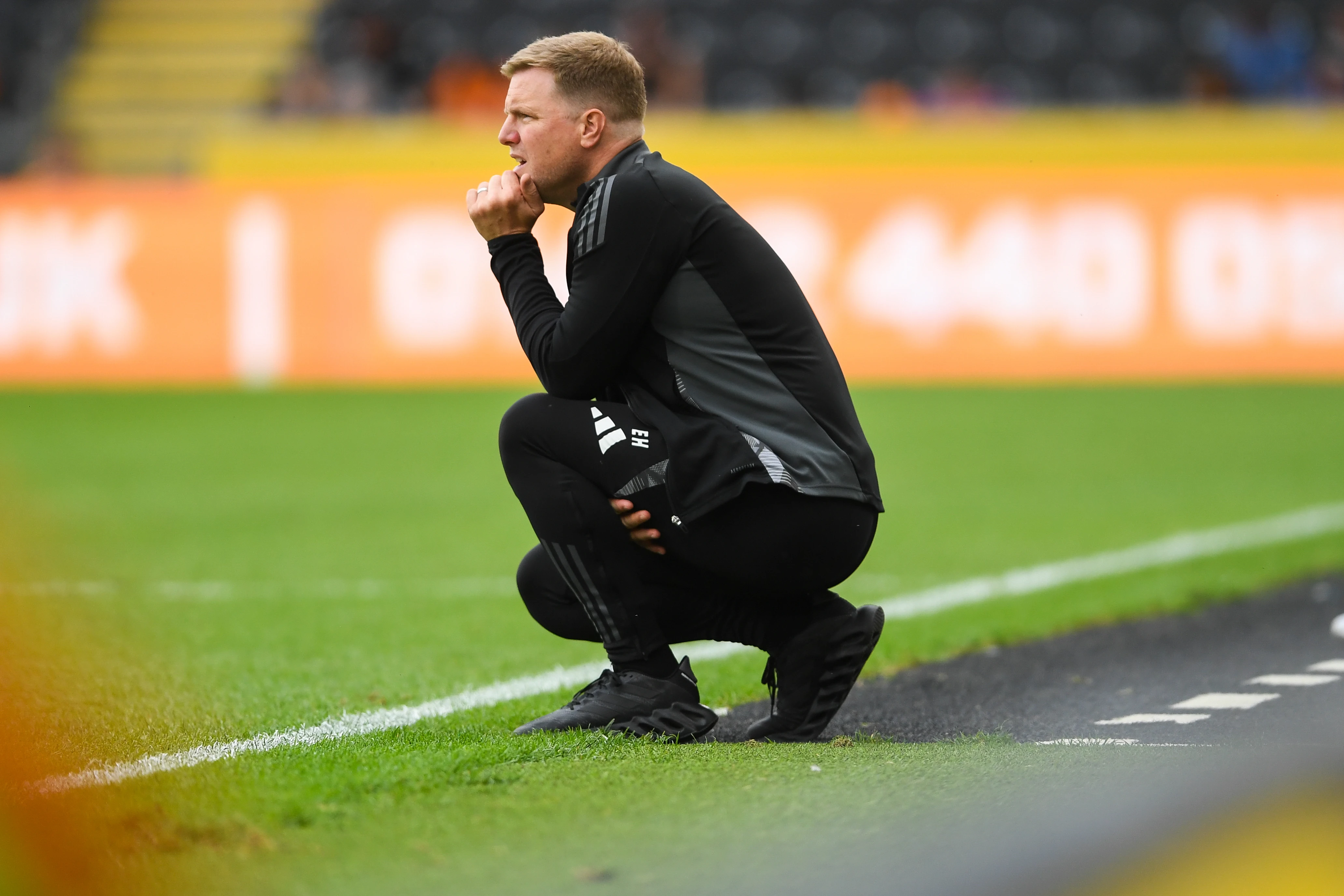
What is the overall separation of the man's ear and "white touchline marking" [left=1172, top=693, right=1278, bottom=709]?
2.03 m

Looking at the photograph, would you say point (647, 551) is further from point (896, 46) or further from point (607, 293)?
point (896, 46)

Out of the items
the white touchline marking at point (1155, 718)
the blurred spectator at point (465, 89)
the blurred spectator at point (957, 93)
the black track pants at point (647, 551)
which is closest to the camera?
the black track pants at point (647, 551)

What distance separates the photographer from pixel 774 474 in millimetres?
3740

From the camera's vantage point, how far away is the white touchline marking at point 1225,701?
14.4ft

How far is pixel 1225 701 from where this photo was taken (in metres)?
4.48

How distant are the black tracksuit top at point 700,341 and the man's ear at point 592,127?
0.07 meters

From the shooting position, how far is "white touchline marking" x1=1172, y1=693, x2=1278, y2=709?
440 cm

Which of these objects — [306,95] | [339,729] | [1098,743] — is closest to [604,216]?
[339,729]

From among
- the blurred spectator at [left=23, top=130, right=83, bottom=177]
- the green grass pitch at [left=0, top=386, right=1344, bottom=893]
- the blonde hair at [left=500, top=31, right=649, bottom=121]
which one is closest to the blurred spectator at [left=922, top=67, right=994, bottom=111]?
the green grass pitch at [left=0, top=386, right=1344, bottom=893]

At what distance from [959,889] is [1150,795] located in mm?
439

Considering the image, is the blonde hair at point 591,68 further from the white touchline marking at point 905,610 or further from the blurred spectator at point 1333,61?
the blurred spectator at point 1333,61

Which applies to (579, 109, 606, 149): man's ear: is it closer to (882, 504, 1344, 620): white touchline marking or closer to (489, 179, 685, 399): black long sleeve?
(489, 179, 685, 399): black long sleeve

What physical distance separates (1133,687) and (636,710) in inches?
62.4

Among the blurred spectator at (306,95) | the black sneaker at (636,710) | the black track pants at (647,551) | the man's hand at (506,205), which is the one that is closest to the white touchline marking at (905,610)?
the black sneaker at (636,710)
